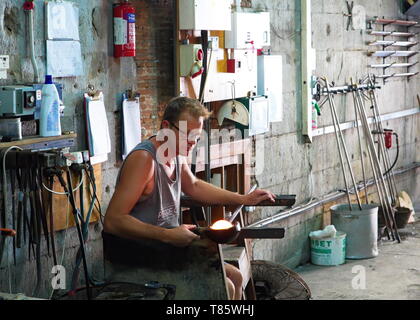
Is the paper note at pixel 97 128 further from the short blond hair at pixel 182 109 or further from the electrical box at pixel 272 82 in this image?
the electrical box at pixel 272 82

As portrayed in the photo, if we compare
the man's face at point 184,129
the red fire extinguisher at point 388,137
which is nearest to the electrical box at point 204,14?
the man's face at point 184,129

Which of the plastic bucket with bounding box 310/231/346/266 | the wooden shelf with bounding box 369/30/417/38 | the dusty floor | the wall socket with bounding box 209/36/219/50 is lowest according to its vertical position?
the dusty floor

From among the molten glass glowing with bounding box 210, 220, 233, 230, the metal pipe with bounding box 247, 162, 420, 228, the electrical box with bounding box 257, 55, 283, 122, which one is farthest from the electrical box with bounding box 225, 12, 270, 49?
the molten glass glowing with bounding box 210, 220, 233, 230

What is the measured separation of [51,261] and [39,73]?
3.67 ft

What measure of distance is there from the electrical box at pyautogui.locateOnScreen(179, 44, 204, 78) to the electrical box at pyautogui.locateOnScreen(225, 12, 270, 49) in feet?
2.19

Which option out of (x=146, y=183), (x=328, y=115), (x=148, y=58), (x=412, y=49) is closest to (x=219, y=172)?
(x=148, y=58)

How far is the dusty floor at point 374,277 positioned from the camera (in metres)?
6.46

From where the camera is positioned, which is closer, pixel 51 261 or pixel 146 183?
pixel 146 183

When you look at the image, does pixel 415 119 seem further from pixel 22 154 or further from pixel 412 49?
pixel 22 154

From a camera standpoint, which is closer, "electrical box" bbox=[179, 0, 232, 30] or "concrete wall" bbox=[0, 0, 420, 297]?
"concrete wall" bbox=[0, 0, 420, 297]

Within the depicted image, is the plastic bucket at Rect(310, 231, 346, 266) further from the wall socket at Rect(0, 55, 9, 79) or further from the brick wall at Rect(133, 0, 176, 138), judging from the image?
the wall socket at Rect(0, 55, 9, 79)

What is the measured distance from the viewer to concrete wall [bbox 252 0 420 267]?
7.14 meters

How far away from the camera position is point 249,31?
253 inches
